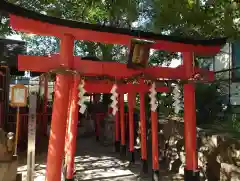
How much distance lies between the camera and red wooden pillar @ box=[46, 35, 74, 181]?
423 centimetres

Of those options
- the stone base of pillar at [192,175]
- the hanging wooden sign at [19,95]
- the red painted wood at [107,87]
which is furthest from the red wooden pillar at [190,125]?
the hanging wooden sign at [19,95]

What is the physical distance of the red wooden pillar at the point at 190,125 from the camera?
6113mm

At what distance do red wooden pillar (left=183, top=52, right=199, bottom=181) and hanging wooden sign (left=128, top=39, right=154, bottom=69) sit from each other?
4.82ft

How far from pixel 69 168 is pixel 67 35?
3611mm

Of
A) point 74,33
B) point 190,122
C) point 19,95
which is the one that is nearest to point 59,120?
point 74,33

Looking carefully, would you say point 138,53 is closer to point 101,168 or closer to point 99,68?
point 99,68

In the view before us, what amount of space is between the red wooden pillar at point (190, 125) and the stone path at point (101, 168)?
4.75 ft

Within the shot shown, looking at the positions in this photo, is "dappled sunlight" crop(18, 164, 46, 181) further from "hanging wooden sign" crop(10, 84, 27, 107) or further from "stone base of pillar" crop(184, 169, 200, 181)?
"stone base of pillar" crop(184, 169, 200, 181)

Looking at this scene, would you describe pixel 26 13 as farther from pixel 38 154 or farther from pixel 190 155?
pixel 38 154

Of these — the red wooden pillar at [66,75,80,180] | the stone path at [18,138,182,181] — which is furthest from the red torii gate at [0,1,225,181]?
the stone path at [18,138,182,181]

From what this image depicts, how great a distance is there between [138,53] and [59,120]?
1.93 meters

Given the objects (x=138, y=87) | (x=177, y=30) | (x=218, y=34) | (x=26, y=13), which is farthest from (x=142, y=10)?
(x=26, y=13)

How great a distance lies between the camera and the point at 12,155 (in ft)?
18.7

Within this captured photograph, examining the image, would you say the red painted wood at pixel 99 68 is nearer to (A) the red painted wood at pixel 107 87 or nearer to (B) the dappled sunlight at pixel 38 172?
Result: (A) the red painted wood at pixel 107 87
